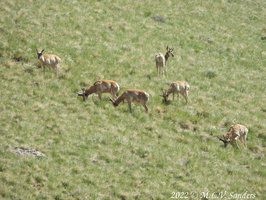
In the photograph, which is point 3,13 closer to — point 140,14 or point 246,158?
point 140,14

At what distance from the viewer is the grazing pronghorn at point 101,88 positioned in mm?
26953

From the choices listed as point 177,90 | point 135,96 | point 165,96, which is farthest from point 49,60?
point 177,90

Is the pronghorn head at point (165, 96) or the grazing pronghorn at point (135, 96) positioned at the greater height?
the grazing pronghorn at point (135, 96)

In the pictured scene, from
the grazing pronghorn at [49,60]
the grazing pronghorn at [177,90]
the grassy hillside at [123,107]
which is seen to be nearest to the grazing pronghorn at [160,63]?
the grassy hillside at [123,107]

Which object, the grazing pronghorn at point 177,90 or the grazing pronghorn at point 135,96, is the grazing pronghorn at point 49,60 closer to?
the grazing pronghorn at point 135,96

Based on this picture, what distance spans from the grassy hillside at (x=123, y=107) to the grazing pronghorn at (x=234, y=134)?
0.53 meters

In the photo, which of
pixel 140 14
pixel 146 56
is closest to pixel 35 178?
pixel 146 56

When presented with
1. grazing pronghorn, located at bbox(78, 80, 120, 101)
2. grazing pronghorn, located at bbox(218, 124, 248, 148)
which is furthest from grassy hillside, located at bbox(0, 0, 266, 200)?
grazing pronghorn, located at bbox(218, 124, 248, 148)

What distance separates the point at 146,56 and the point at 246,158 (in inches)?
469

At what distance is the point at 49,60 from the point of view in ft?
94.7

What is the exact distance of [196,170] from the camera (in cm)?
2316

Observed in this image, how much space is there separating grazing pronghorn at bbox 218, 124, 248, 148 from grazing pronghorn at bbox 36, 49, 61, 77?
9.93 meters

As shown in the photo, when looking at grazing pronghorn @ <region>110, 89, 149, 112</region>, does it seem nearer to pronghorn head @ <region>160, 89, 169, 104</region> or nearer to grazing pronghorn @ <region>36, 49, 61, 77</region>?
pronghorn head @ <region>160, 89, 169, 104</region>

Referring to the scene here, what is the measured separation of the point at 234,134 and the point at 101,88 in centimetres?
717
